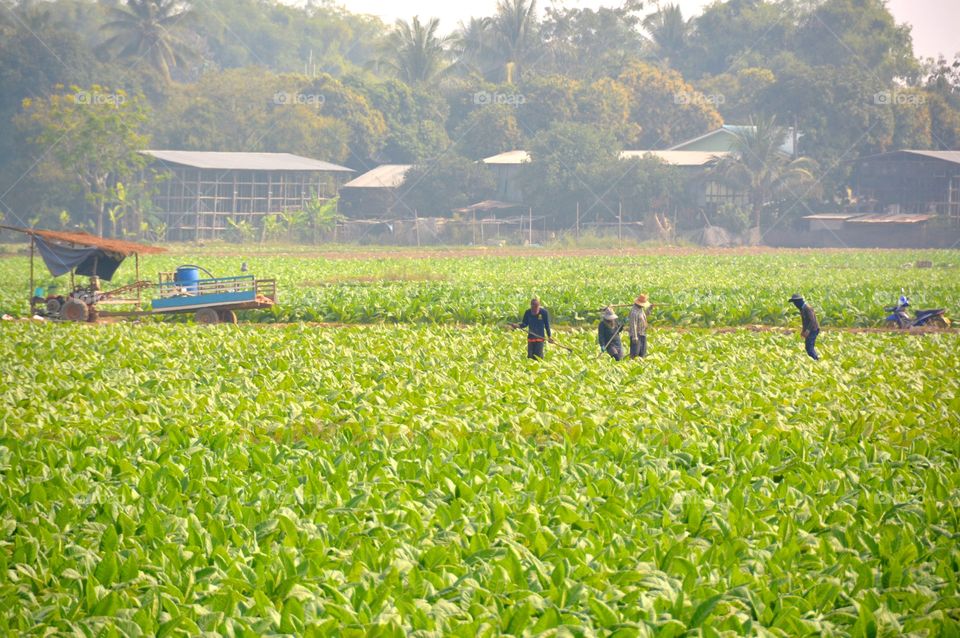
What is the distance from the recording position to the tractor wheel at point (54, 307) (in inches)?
944

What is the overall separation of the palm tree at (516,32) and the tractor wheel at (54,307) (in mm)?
60400

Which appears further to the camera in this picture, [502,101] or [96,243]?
[502,101]

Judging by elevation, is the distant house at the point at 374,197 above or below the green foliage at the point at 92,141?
below

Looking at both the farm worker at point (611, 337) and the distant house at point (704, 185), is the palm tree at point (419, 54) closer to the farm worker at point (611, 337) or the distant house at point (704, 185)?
the distant house at point (704, 185)

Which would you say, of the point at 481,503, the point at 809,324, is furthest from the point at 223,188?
the point at 481,503

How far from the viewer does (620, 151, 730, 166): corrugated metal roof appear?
2552 inches

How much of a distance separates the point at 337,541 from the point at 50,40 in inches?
2723

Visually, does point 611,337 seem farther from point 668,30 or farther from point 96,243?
point 668,30

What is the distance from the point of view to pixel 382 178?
222 feet

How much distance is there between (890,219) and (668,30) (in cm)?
3317

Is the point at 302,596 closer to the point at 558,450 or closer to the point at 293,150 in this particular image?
the point at 558,450

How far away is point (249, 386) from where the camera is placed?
1334cm

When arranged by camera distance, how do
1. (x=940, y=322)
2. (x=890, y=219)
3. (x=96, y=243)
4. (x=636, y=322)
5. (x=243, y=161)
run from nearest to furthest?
(x=636, y=322) < (x=940, y=322) < (x=96, y=243) < (x=890, y=219) < (x=243, y=161)

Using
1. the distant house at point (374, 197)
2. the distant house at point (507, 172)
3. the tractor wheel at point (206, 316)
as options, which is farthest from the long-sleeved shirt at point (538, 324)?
the distant house at point (374, 197)
